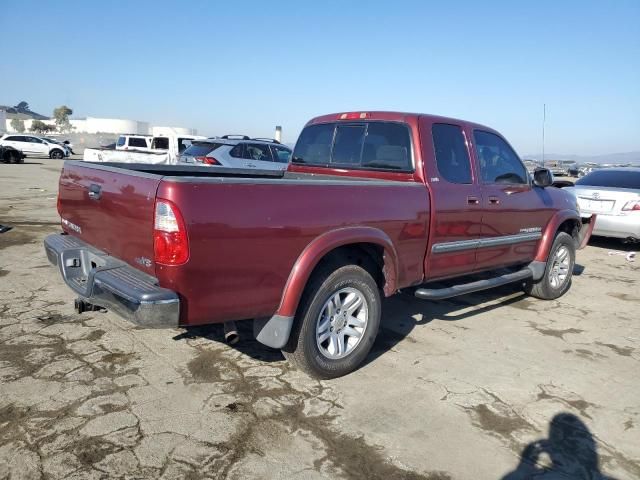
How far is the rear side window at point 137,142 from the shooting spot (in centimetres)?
2362

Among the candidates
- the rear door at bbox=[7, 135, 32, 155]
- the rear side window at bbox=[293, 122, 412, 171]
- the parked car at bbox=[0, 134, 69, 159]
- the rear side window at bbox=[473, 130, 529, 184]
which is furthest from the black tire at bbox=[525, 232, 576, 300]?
the parked car at bbox=[0, 134, 69, 159]

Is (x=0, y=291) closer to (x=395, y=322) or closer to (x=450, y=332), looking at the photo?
(x=395, y=322)

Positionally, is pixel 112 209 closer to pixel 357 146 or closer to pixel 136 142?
pixel 357 146

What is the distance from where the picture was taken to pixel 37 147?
111 ft

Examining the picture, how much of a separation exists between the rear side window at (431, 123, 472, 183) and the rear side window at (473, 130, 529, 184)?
248 millimetres

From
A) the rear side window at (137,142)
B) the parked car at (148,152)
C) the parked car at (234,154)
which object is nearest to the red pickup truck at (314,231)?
the parked car at (234,154)

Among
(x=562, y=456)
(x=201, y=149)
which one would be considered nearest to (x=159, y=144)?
(x=201, y=149)

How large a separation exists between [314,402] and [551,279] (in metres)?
4.02

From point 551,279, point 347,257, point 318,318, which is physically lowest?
point 551,279

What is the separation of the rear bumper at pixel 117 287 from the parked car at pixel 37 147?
3368 cm

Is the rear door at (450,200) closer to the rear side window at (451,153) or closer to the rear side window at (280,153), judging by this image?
the rear side window at (451,153)

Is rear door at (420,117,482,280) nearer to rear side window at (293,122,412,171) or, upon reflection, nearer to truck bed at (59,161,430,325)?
rear side window at (293,122,412,171)

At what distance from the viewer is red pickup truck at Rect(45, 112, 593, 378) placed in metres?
2.98

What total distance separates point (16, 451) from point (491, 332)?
4012 millimetres
